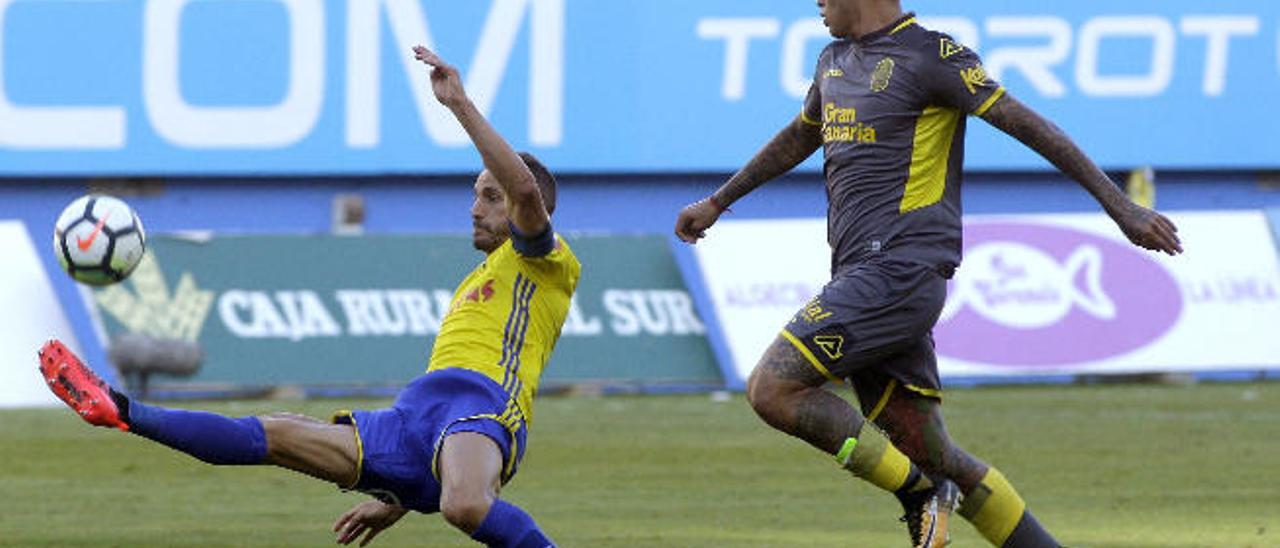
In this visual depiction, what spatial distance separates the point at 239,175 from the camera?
25.3 metres

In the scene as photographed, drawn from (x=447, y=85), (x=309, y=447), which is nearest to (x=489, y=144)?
(x=447, y=85)

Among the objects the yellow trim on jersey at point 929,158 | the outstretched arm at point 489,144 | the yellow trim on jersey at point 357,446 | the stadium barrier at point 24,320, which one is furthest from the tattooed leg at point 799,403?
the stadium barrier at point 24,320

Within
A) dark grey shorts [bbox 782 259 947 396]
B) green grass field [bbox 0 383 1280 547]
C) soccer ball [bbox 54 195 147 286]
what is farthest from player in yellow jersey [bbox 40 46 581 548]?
green grass field [bbox 0 383 1280 547]

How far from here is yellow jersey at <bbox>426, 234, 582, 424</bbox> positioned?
802cm

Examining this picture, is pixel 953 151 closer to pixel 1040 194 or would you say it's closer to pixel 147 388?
pixel 147 388

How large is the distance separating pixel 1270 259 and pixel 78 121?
11422 mm

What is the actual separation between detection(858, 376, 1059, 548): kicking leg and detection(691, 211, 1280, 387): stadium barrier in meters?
13.7

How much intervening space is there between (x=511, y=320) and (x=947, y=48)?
166 cm

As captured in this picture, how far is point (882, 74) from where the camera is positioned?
27.0ft

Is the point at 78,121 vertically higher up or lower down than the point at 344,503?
lower down

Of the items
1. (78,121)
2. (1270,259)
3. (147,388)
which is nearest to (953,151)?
(147,388)

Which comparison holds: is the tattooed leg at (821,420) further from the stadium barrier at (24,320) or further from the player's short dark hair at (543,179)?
the stadium barrier at (24,320)

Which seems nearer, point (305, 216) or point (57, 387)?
point (57, 387)

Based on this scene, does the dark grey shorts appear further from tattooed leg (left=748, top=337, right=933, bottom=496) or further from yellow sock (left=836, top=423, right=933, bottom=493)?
yellow sock (left=836, top=423, right=933, bottom=493)
